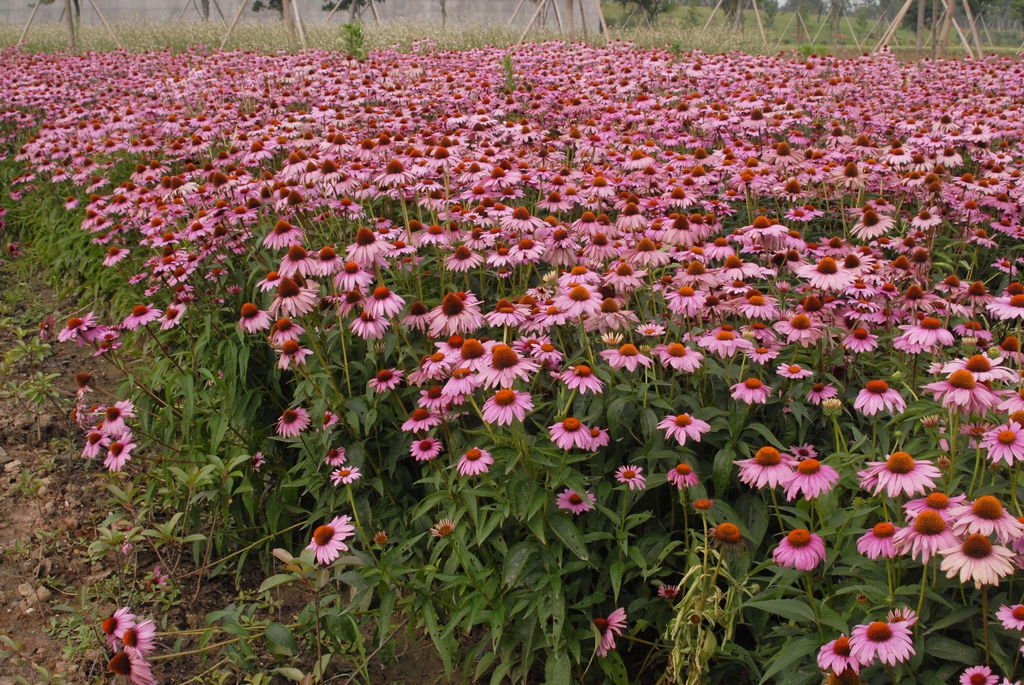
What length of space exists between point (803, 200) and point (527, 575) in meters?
3.41

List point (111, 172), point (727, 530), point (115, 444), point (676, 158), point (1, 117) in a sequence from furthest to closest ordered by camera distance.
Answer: point (1, 117)
point (111, 172)
point (676, 158)
point (115, 444)
point (727, 530)

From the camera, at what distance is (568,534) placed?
2232 mm

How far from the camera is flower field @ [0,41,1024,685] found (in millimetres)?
1855

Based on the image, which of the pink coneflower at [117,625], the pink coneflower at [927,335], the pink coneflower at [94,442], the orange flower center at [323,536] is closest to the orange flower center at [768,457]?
the pink coneflower at [927,335]

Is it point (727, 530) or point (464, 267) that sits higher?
point (464, 267)

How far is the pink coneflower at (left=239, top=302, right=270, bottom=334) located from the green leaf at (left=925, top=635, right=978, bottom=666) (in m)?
2.35

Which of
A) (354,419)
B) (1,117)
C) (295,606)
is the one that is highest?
(1,117)

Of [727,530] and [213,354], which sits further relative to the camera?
[213,354]

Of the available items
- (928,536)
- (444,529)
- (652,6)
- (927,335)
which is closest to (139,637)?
(444,529)

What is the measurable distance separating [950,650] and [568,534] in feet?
3.43

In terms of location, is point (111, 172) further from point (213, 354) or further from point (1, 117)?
point (213, 354)

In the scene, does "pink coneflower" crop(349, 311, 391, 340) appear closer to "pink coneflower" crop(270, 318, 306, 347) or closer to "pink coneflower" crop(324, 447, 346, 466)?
"pink coneflower" crop(270, 318, 306, 347)

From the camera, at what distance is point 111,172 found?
5734 millimetres

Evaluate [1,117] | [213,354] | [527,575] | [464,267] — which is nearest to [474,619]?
[527,575]
